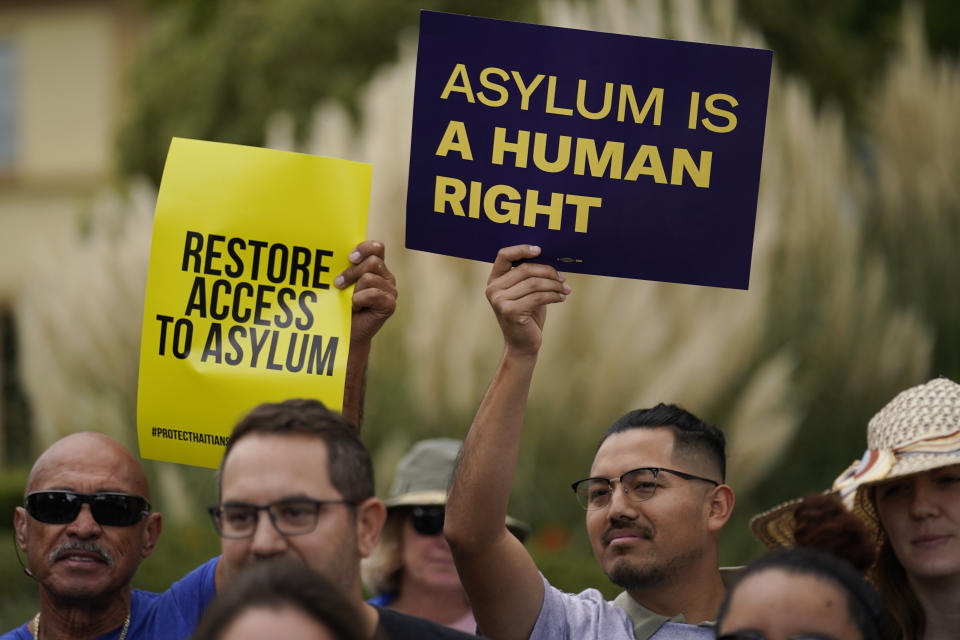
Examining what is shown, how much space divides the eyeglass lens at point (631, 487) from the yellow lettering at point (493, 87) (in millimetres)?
966

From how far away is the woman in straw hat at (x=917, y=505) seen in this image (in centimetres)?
352

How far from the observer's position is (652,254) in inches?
143

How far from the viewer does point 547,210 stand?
3.61 meters

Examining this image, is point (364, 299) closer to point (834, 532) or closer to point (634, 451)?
point (634, 451)

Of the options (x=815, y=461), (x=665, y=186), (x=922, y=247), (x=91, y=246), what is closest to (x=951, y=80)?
(x=922, y=247)

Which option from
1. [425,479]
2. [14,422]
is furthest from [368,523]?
[14,422]

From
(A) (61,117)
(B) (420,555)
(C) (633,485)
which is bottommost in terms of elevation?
(B) (420,555)

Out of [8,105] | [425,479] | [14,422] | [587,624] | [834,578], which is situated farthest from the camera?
[8,105]

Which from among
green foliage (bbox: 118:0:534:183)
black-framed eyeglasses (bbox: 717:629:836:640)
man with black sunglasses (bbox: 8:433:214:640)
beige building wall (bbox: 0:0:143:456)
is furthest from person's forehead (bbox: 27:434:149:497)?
beige building wall (bbox: 0:0:143:456)

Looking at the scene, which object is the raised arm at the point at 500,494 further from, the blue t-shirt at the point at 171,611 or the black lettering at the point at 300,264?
the blue t-shirt at the point at 171,611

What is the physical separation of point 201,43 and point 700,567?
11605mm

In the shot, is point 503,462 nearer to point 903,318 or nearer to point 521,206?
point 521,206

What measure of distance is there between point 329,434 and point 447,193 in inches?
39.1

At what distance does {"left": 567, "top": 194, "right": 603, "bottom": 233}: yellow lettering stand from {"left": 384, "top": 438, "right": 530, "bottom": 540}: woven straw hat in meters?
1.68
